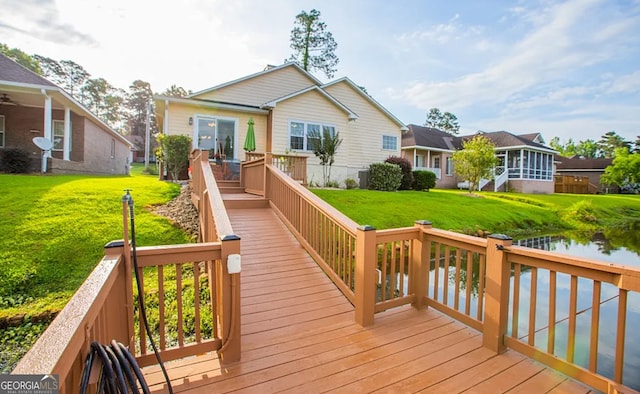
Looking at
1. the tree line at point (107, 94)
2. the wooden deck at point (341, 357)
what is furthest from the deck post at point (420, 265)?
the tree line at point (107, 94)

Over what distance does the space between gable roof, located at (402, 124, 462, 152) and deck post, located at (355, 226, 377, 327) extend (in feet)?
68.5

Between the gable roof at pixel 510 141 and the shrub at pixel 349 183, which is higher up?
the gable roof at pixel 510 141

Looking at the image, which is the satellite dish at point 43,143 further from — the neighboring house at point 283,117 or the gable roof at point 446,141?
the gable roof at point 446,141

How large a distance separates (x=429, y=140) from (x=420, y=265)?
2283 cm

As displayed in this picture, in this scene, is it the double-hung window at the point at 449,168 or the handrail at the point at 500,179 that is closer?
the handrail at the point at 500,179

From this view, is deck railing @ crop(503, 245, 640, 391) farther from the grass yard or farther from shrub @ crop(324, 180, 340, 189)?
shrub @ crop(324, 180, 340, 189)

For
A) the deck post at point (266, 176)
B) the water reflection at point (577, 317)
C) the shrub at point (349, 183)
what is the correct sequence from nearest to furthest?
the water reflection at point (577, 317)
the deck post at point (266, 176)
the shrub at point (349, 183)

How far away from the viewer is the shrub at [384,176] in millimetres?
14781

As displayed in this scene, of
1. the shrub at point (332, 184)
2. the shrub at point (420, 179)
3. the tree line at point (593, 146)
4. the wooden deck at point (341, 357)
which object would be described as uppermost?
the tree line at point (593, 146)

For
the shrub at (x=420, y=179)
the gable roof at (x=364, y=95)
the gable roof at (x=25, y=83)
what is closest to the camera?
the gable roof at (x=25, y=83)

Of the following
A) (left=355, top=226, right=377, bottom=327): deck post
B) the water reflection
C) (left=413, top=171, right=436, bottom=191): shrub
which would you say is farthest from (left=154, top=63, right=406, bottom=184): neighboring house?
(left=355, top=226, right=377, bottom=327): deck post

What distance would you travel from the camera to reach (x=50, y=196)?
7.32 meters

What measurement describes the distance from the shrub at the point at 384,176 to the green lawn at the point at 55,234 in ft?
30.3

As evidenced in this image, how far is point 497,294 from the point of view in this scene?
8.83ft
